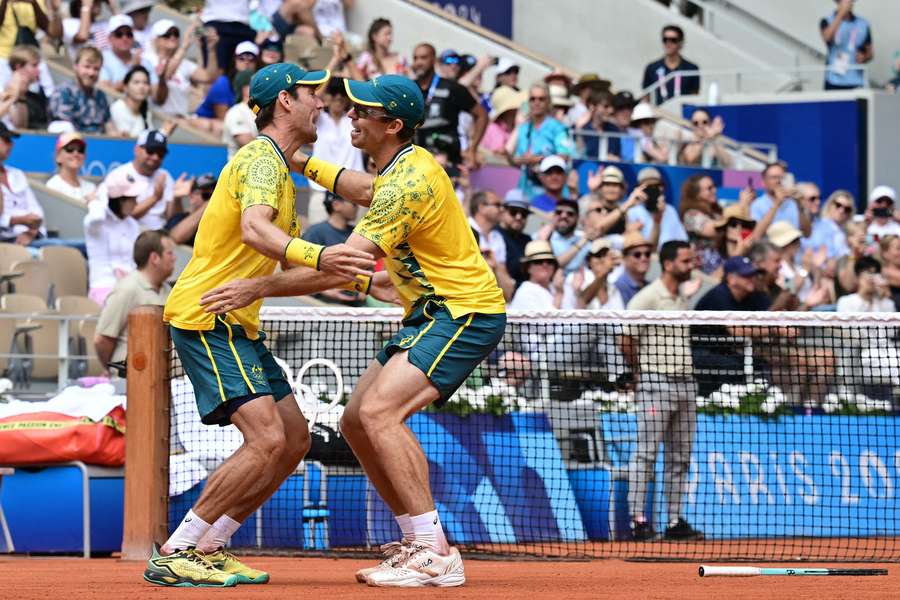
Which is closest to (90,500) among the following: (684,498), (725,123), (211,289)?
(211,289)

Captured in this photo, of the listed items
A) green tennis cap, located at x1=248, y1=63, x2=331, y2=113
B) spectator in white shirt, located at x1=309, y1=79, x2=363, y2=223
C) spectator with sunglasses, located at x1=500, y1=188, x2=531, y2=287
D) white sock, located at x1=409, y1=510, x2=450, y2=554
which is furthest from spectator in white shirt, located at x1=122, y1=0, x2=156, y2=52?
white sock, located at x1=409, y1=510, x2=450, y2=554

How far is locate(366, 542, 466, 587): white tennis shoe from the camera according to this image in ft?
23.7

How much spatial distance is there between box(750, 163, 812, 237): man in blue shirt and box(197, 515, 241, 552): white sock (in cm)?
1058

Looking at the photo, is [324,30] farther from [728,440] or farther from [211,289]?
[211,289]

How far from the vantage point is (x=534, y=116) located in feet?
56.4

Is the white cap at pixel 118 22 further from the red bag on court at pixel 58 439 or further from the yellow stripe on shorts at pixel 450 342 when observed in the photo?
the yellow stripe on shorts at pixel 450 342

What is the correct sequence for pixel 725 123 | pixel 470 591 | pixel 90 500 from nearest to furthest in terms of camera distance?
pixel 470 591, pixel 90 500, pixel 725 123

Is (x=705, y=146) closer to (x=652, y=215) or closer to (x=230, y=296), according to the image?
(x=652, y=215)

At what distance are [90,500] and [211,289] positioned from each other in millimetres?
3149

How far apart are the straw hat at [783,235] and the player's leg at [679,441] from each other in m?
4.70

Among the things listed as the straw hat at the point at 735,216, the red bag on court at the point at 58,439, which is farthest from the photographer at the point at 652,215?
the red bag on court at the point at 58,439

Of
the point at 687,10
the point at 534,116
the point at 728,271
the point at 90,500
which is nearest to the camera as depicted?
the point at 90,500

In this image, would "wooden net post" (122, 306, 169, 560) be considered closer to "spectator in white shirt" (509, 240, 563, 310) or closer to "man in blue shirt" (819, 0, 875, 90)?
"spectator in white shirt" (509, 240, 563, 310)

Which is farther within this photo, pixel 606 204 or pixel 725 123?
pixel 725 123
